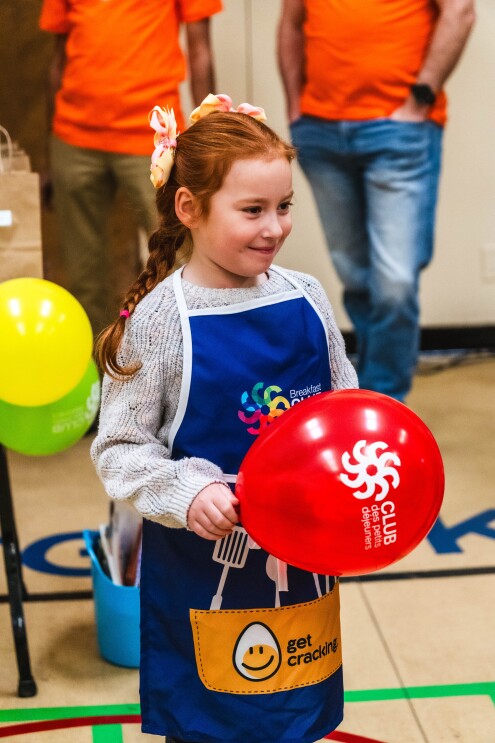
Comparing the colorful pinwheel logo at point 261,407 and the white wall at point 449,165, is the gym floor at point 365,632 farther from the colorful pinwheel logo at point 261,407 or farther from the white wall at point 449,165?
the white wall at point 449,165

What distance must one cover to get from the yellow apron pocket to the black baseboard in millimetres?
3315

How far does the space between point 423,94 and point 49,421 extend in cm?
182

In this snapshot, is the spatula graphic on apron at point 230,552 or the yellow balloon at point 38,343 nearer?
the spatula graphic on apron at point 230,552

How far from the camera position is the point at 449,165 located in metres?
4.57

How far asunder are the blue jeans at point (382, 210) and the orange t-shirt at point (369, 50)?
0.21 ft

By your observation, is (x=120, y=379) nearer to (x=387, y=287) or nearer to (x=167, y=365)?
(x=167, y=365)

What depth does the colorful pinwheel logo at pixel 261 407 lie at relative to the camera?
1518mm

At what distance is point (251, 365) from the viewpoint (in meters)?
1.51

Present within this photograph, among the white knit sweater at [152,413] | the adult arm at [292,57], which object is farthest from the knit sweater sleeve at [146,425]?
the adult arm at [292,57]

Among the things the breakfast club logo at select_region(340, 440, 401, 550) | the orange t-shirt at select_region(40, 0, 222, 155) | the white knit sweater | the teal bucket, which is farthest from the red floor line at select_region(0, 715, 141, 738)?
the orange t-shirt at select_region(40, 0, 222, 155)

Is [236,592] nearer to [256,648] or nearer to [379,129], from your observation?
[256,648]

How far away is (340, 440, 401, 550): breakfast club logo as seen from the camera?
1342 millimetres

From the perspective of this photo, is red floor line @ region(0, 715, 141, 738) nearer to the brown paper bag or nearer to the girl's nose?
the brown paper bag

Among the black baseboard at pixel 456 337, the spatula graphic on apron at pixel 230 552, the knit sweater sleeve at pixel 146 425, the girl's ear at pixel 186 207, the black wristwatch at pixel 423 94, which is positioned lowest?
the black baseboard at pixel 456 337
